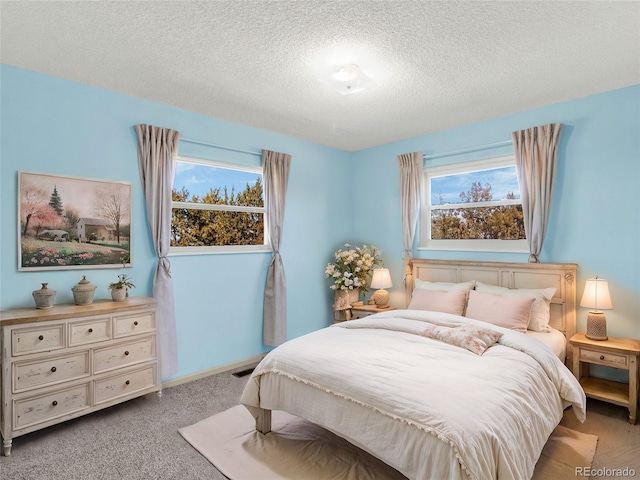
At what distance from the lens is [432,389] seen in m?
1.85

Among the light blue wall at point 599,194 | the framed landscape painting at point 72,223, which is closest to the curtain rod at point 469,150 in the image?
the light blue wall at point 599,194

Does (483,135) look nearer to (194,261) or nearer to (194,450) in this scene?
(194,261)

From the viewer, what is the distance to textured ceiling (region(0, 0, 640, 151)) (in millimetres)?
1984

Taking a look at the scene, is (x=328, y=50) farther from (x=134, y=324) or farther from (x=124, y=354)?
(x=124, y=354)

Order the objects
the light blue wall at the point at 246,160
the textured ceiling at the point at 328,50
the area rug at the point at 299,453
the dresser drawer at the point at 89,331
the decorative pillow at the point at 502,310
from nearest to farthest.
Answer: the textured ceiling at the point at 328,50
the area rug at the point at 299,453
the dresser drawer at the point at 89,331
the light blue wall at the point at 246,160
the decorative pillow at the point at 502,310

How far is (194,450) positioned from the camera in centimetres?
236

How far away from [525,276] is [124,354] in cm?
362

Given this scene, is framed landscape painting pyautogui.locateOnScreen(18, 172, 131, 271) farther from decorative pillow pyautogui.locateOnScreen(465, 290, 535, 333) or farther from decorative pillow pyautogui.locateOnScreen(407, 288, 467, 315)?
decorative pillow pyautogui.locateOnScreen(465, 290, 535, 333)

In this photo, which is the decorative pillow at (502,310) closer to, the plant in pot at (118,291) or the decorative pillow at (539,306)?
the decorative pillow at (539,306)

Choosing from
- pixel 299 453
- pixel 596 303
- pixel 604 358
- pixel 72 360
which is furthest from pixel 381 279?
pixel 72 360

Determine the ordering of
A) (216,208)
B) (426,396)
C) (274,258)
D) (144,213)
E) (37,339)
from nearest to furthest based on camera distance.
Result: (426,396), (37,339), (144,213), (216,208), (274,258)

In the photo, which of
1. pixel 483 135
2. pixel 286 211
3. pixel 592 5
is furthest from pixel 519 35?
pixel 286 211

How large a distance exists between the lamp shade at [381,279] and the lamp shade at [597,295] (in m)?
1.91

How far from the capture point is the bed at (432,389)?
1.61 meters
